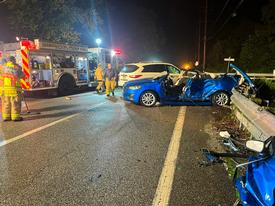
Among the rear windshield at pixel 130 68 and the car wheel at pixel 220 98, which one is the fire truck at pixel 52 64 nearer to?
the rear windshield at pixel 130 68

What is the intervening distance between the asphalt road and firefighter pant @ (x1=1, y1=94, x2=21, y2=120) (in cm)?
29

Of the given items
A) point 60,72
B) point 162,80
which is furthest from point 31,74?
point 162,80

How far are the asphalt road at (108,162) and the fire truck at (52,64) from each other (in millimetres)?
5944

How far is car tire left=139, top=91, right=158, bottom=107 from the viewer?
35.6 ft

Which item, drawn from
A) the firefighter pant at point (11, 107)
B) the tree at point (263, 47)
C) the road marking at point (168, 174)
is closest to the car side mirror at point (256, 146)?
the road marking at point (168, 174)

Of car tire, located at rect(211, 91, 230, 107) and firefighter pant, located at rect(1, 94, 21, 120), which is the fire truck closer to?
firefighter pant, located at rect(1, 94, 21, 120)

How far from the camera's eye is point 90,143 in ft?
20.4

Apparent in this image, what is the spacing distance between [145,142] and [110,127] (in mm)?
1627

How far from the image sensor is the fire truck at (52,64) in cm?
1392

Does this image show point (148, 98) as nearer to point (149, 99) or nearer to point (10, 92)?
point (149, 99)

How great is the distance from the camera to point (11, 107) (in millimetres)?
8570

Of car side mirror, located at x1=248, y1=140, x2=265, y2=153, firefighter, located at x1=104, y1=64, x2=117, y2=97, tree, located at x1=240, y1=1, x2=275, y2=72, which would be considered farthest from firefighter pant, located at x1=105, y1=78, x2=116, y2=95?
tree, located at x1=240, y1=1, x2=275, y2=72

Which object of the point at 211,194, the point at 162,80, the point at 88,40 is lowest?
the point at 211,194

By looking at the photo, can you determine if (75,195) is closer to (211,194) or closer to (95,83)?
(211,194)
